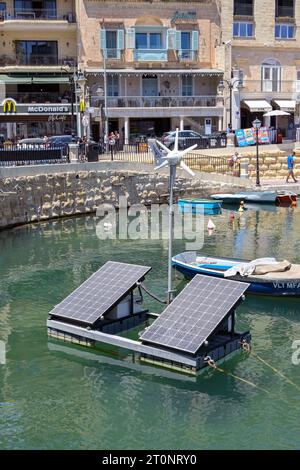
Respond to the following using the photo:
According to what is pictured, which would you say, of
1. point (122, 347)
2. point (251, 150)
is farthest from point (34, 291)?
point (251, 150)

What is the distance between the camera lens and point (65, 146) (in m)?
40.7

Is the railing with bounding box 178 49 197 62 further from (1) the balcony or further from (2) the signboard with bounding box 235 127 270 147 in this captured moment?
(2) the signboard with bounding box 235 127 270 147

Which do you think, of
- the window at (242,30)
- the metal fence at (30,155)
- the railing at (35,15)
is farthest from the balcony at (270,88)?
the metal fence at (30,155)

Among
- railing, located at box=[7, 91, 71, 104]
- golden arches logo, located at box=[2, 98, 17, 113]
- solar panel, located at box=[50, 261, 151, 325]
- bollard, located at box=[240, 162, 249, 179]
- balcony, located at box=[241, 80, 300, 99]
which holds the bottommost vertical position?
solar panel, located at box=[50, 261, 151, 325]

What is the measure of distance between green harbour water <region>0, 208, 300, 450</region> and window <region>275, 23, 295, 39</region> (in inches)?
1543

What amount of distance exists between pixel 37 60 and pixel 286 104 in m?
20.8

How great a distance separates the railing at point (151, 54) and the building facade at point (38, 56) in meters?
5.08

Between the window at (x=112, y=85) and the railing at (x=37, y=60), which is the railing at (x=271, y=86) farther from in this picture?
the railing at (x=37, y=60)

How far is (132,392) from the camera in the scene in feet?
51.6

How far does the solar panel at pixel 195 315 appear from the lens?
16.5m

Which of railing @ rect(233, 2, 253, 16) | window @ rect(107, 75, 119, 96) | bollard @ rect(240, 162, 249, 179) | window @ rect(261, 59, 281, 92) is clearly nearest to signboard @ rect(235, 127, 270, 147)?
bollard @ rect(240, 162, 249, 179)

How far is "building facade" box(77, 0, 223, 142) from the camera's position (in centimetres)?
5453

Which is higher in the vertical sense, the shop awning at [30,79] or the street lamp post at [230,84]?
the shop awning at [30,79]
